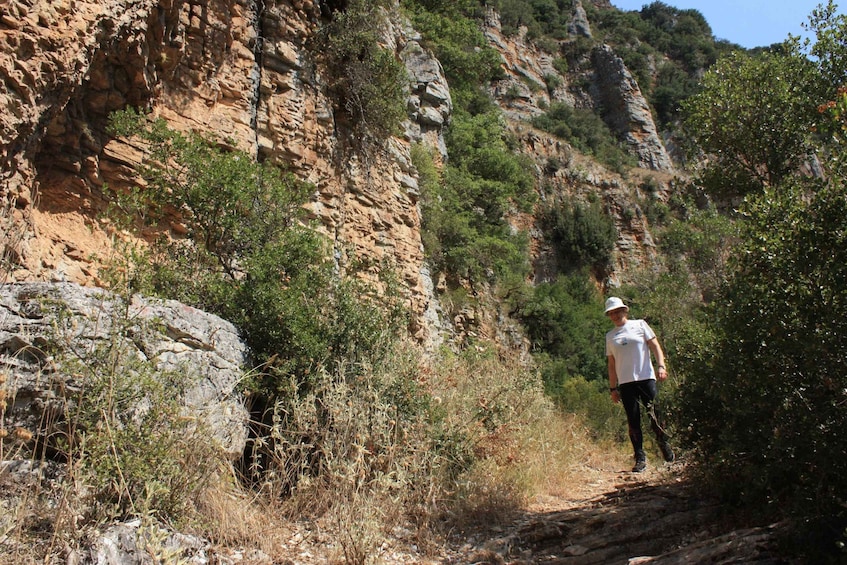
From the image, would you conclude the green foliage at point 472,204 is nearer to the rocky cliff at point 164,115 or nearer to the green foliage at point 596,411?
the rocky cliff at point 164,115

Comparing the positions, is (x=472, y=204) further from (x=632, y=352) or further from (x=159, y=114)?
(x=632, y=352)

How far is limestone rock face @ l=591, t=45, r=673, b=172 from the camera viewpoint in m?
36.0

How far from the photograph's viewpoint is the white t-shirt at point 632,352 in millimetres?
5648

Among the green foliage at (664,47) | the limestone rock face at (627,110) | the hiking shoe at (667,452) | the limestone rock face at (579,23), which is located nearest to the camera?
the hiking shoe at (667,452)

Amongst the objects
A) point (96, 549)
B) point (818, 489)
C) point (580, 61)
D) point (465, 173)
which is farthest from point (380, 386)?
point (580, 61)

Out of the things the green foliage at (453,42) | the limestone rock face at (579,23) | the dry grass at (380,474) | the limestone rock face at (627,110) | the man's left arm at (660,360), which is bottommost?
the dry grass at (380,474)

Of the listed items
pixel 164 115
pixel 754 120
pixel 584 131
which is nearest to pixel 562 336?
pixel 754 120

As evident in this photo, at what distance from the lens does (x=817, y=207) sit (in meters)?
3.25

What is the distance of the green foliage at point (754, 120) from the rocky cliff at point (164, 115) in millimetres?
4856

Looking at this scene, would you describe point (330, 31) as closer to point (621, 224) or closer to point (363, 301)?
point (363, 301)

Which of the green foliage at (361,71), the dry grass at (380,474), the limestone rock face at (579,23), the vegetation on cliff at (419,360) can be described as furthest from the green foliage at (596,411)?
the limestone rock face at (579,23)

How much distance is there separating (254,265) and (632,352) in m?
3.67

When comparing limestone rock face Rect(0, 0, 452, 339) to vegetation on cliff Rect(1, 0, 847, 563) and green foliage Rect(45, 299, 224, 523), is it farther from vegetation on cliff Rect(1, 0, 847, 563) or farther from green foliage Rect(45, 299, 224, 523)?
green foliage Rect(45, 299, 224, 523)

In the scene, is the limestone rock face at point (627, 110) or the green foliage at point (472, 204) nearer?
the green foliage at point (472, 204)
